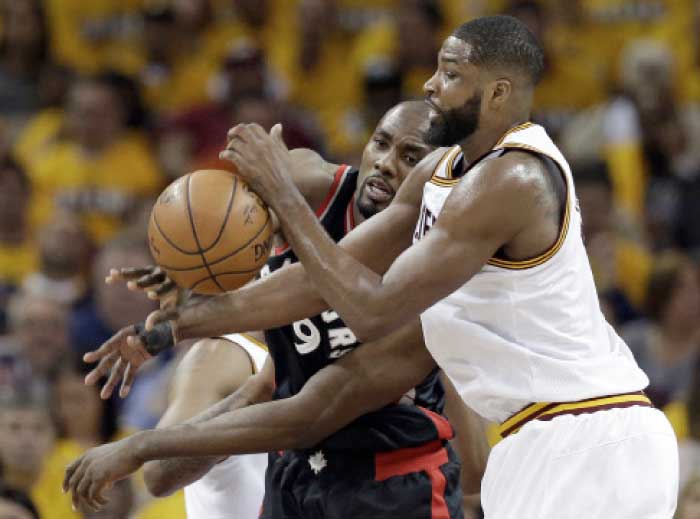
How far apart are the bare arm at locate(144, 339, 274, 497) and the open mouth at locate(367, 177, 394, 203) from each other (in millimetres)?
716

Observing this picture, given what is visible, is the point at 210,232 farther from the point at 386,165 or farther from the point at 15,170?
the point at 15,170

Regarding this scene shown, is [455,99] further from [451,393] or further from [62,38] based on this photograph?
[62,38]

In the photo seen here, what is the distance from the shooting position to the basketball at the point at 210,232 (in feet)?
13.0

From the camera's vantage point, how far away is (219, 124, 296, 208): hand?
155 inches

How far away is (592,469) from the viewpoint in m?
3.94

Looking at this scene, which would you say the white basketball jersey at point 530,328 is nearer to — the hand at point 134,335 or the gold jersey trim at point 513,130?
the gold jersey trim at point 513,130

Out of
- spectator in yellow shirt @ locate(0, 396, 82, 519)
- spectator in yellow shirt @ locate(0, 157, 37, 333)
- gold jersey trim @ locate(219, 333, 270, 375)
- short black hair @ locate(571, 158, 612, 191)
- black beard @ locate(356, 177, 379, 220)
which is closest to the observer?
black beard @ locate(356, 177, 379, 220)

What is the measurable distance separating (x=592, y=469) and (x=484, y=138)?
101 cm

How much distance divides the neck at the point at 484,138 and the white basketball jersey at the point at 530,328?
0.16 ft

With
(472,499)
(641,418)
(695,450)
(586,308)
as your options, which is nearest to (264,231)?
(586,308)

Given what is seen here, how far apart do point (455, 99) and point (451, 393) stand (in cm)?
134

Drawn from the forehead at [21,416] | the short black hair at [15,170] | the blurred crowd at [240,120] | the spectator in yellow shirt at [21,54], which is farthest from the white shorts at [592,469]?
the spectator in yellow shirt at [21,54]

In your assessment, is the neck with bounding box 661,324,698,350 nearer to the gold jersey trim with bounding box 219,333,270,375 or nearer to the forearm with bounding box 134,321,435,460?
the gold jersey trim with bounding box 219,333,270,375

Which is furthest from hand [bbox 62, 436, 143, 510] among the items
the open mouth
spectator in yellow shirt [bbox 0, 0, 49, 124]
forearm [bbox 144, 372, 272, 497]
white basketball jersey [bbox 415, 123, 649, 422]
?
spectator in yellow shirt [bbox 0, 0, 49, 124]
